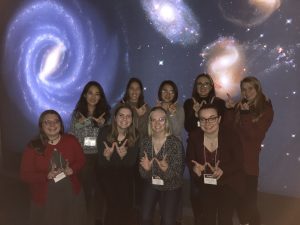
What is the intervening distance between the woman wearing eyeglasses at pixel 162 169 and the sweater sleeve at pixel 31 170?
94 cm

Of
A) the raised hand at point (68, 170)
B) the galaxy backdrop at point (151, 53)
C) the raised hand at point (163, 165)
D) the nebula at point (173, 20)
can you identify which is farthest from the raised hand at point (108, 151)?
the nebula at point (173, 20)

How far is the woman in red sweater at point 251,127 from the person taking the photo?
3.94 meters

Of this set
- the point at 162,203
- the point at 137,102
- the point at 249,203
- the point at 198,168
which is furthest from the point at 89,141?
the point at 249,203

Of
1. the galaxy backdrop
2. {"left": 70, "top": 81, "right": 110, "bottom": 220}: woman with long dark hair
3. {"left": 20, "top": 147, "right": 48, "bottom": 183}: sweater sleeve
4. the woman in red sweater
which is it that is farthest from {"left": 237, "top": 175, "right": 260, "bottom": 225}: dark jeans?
{"left": 20, "top": 147, "right": 48, "bottom": 183}: sweater sleeve

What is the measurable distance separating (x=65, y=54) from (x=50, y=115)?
3.57m

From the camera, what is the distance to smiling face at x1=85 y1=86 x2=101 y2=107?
423 cm

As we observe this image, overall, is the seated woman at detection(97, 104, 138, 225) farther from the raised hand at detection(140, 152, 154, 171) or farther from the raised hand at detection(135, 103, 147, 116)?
the raised hand at detection(135, 103, 147, 116)

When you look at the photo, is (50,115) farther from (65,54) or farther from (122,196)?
(65,54)

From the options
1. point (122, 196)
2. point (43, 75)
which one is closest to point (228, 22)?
point (122, 196)

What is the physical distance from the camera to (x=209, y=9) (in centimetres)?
524

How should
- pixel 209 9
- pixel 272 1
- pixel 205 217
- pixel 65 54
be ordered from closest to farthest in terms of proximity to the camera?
pixel 205 217 < pixel 272 1 < pixel 209 9 < pixel 65 54

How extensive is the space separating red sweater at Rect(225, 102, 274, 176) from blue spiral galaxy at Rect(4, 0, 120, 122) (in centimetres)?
288

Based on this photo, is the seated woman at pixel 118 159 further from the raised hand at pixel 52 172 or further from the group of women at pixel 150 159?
the raised hand at pixel 52 172

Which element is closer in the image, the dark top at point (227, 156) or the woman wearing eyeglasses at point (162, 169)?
the dark top at point (227, 156)
